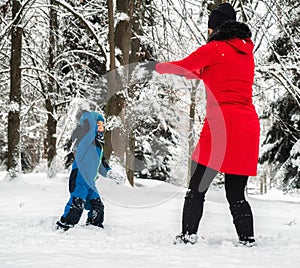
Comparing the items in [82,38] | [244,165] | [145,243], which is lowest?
[145,243]

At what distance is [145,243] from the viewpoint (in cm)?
331

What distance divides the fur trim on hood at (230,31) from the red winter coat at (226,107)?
0.11 ft

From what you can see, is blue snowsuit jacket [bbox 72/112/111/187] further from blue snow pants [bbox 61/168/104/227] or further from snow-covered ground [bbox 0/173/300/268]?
snow-covered ground [bbox 0/173/300/268]

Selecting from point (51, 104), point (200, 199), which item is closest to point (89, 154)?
point (200, 199)

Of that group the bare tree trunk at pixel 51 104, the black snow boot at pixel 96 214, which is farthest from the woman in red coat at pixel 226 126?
the bare tree trunk at pixel 51 104

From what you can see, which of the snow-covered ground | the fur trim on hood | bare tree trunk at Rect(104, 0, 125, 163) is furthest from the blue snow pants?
bare tree trunk at Rect(104, 0, 125, 163)

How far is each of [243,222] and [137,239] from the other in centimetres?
83

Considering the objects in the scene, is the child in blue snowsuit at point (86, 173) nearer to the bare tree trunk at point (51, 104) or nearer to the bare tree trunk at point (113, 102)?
the bare tree trunk at point (113, 102)

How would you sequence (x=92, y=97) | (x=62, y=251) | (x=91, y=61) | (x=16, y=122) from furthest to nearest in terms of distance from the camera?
1. (x=91, y=61)
2. (x=92, y=97)
3. (x=16, y=122)
4. (x=62, y=251)

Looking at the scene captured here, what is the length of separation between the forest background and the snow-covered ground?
8.80 ft

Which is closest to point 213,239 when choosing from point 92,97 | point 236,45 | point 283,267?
point 283,267

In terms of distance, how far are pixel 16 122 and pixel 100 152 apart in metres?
6.84

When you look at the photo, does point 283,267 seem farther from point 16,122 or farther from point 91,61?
point 91,61

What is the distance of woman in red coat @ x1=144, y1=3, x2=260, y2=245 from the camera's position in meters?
3.30
